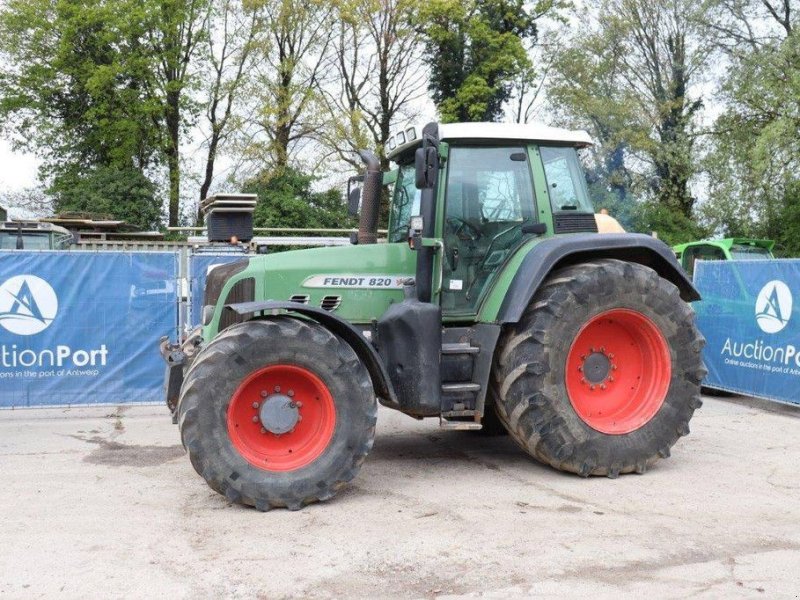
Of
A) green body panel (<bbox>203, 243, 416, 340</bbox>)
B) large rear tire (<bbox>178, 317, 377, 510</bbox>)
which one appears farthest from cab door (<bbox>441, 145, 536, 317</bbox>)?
large rear tire (<bbox>178, 317, 377, 510</bbox>)

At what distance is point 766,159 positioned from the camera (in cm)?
2192

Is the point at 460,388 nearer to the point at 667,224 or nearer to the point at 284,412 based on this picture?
the point at 284,412

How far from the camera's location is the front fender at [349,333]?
5508 mm

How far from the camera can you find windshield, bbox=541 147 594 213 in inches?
259

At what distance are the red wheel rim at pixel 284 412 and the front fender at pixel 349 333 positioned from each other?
1.34 feet

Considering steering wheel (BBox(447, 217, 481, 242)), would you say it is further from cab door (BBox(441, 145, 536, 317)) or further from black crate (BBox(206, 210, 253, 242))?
black crate (BBox(206, 210, 253, 242))

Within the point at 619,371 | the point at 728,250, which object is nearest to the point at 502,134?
the point at 619,371

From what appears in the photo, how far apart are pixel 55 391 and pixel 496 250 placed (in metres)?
5.68

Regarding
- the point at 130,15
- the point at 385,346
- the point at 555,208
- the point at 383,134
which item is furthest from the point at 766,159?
the point at 130,15

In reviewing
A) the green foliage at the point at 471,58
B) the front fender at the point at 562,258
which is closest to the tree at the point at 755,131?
the green foliage at the point at 471,58

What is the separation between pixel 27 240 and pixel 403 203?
12.9 meters

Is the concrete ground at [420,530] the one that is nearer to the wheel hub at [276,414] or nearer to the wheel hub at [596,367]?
the wheel hub at [276,414]

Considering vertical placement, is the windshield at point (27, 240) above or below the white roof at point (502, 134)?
below

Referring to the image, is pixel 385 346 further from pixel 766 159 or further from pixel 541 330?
pixel 766 159
